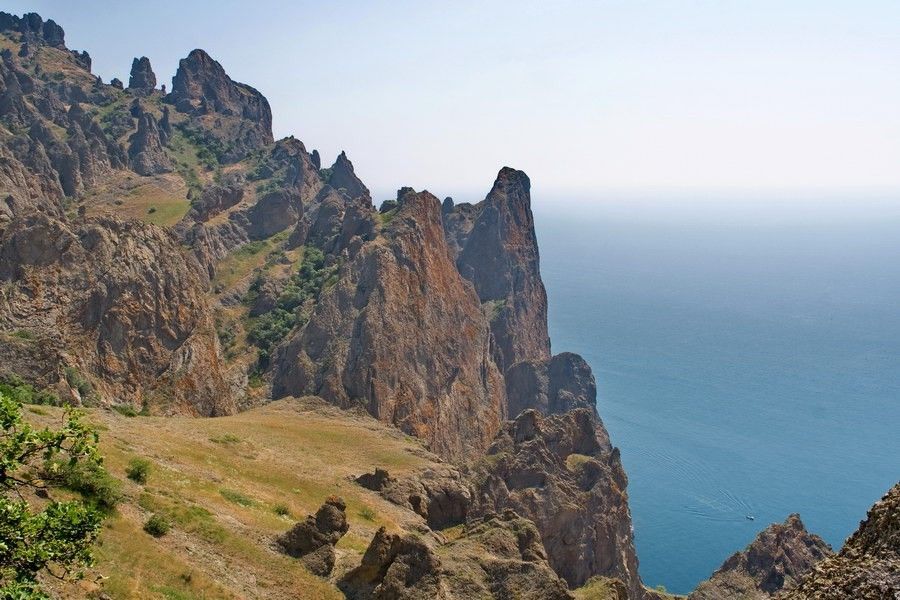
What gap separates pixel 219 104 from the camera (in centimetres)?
16925

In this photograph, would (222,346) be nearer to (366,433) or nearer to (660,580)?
(366,433)

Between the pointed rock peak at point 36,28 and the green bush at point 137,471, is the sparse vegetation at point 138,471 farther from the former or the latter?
the pointed rock peak at point 36,28

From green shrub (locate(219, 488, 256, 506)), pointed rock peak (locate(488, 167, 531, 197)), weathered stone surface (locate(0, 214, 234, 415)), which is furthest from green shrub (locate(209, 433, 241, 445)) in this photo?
pointed rock peak (locate(488, 167, 531, 197))

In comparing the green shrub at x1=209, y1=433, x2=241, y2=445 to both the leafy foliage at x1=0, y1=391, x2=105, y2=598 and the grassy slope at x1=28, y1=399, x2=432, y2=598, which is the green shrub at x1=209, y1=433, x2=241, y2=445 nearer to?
the grassy slope at x1=28, y1=399, x2=432, y2=598

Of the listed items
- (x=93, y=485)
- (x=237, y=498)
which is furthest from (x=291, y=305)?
(x=93, y=485)

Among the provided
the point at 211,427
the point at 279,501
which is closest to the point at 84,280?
the point at 211,427

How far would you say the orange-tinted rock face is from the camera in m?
62.7

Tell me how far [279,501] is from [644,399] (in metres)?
127

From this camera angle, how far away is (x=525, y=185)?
5128 inches

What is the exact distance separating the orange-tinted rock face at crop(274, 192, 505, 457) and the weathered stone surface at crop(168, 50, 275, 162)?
9069 centimetres

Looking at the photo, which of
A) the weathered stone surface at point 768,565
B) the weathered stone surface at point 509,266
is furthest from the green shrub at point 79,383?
the weathered stone surface at point 509,266

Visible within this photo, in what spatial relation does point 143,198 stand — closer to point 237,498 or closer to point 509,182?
point 509,182

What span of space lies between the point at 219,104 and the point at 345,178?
48.0 m

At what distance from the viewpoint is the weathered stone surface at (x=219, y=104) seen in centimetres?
15962
